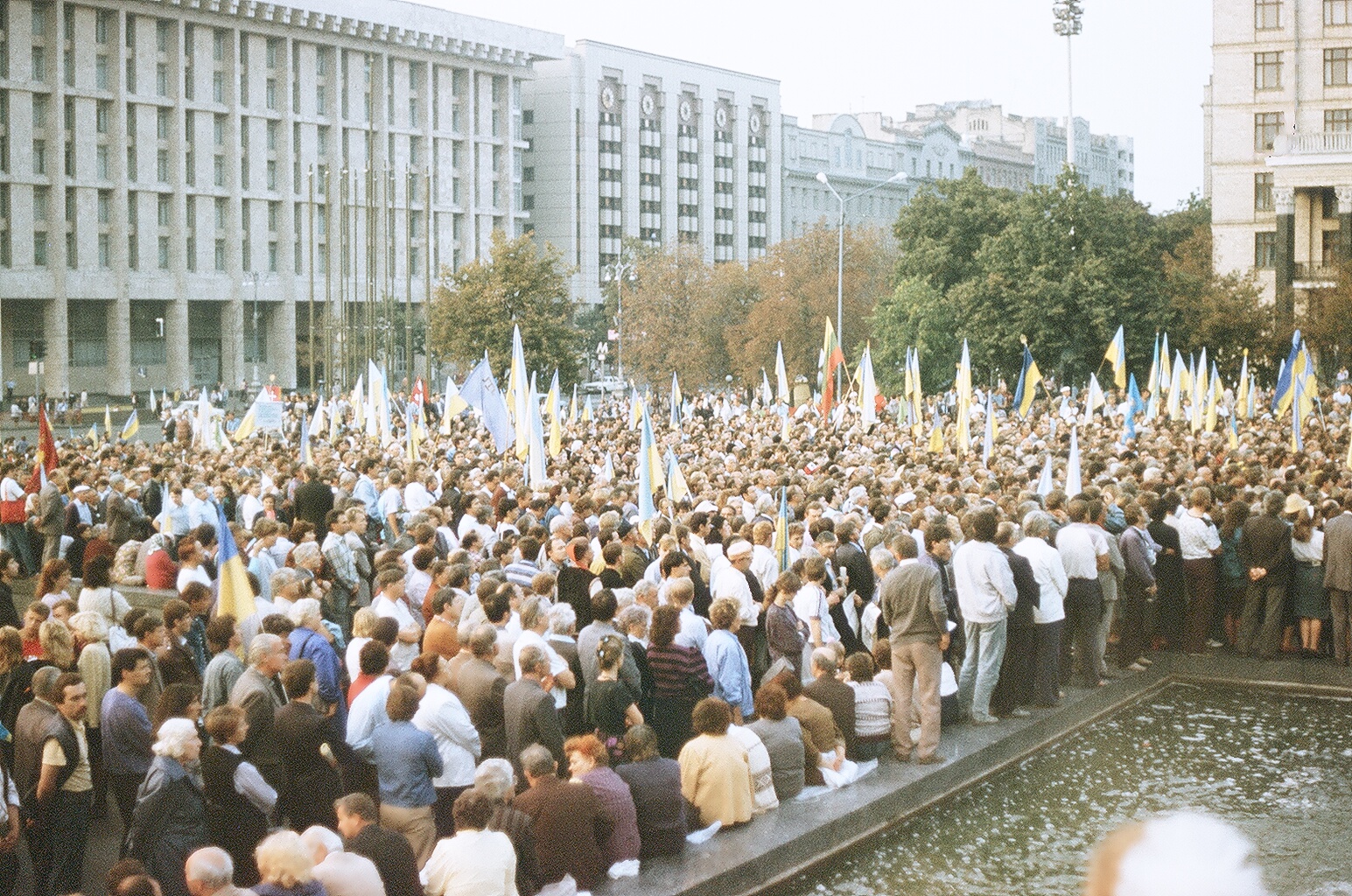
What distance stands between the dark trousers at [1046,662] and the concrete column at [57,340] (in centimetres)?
7839

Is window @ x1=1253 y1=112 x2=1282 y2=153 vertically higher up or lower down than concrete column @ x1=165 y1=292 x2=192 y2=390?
higher up

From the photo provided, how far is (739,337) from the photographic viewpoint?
69625mm

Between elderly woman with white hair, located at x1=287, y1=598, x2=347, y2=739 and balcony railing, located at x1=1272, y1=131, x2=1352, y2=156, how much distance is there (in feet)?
214

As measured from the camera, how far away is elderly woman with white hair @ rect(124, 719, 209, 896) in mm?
7293

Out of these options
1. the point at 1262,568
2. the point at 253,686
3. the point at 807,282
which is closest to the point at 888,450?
the point at 1262,568

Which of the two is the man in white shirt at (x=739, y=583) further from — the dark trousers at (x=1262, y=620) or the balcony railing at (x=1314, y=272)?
the balcony railing at (x=1314, y=272)

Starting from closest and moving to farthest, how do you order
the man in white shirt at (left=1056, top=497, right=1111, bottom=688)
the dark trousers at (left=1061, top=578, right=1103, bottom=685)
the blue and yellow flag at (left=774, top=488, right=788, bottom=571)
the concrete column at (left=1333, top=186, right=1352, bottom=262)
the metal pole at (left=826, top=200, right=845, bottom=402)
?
the blue and yellow flag at (left=774, top=488, right=788, bottom=571), the man in white shirt at (left=1056, top=497, right=1111, bottom=688), the dark trousers at (left=1061, top=578, right=1103, bottom=685), the metal pole at (left=826, top=200, right=845, bottom=402), the concrete column at (left=1333, top=186, right=1352, bottom=262)

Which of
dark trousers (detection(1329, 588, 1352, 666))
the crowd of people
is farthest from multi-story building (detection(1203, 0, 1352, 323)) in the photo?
dark trousers (detection(1329, 588, 1352, 666))

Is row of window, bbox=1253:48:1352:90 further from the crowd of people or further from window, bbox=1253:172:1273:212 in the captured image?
the crowd of people

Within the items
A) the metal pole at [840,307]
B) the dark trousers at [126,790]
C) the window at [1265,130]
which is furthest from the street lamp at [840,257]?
the dark trousers at [126,790]

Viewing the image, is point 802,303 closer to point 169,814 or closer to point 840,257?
point 840,257

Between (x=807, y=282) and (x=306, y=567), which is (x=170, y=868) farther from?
(x=807, y=282)

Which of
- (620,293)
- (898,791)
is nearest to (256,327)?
(620,293)

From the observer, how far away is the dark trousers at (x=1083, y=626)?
45.0 ft
